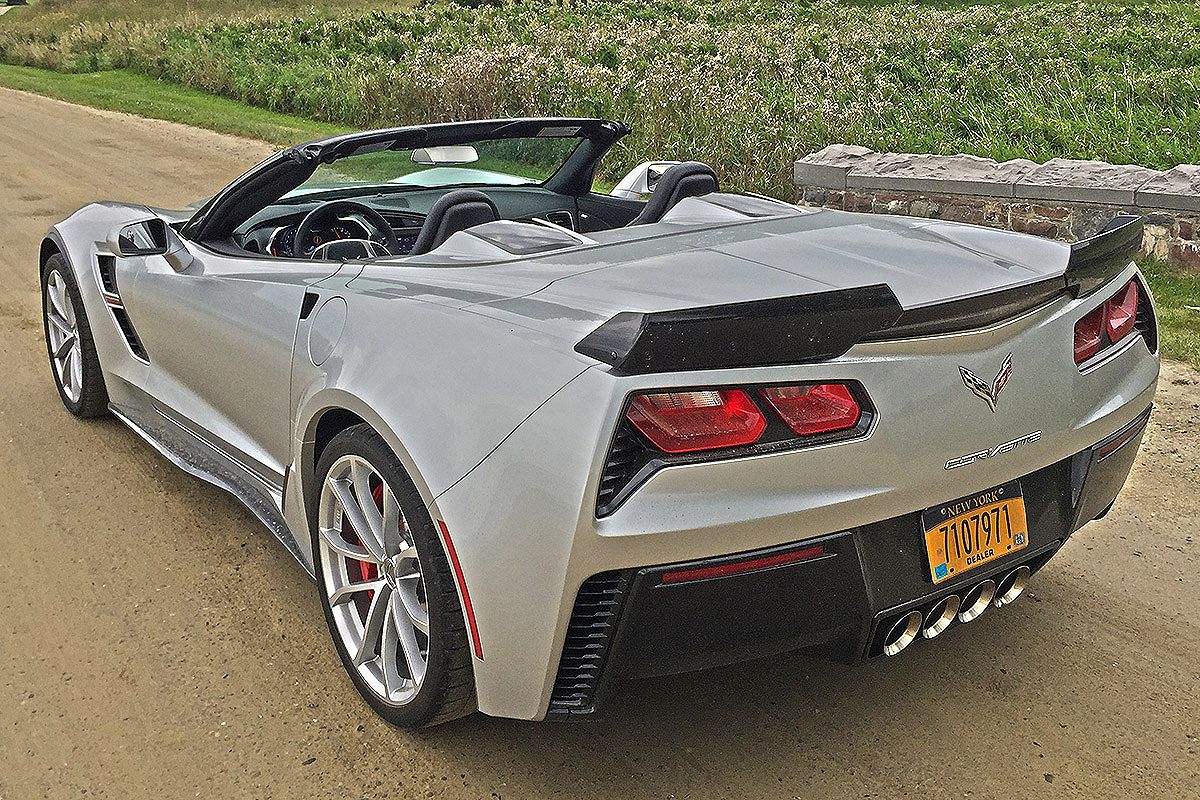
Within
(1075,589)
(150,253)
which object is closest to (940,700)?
(1075,589)

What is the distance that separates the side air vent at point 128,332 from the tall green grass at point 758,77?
5.96 metres

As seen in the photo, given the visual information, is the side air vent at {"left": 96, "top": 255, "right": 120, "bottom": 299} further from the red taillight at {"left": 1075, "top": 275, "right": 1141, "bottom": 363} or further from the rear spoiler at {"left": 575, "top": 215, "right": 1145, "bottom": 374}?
the red taillight at {"left": 1075, "top": 275, "right": 1141, "bottom": 363}

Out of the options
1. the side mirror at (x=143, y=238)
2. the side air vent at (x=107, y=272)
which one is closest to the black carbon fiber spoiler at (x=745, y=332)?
the side mirror at (x=143, y=238)

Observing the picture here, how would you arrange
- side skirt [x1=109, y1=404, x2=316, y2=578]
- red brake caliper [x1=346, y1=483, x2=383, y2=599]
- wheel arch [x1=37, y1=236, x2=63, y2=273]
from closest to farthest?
red brake caliper [x1=346, y1=483, x2=383, y2=599]
side skirt [x1=109, y1=404, x2=316, y2=578]
wheel arch [x1=37, y1=236, x2=63, y2=273]

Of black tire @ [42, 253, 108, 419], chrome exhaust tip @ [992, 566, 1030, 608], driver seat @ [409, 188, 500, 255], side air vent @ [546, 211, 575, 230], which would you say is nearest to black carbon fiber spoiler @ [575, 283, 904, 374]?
chrome exhaust tip @ [992, 566, 1030, 608]

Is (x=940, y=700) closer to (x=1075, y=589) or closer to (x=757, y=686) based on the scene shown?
(x=757, y=686)

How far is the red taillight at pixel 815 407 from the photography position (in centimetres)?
229

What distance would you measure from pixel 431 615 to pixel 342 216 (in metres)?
1.67

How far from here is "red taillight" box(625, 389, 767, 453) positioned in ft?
7.32

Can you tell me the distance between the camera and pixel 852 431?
7.66 ft

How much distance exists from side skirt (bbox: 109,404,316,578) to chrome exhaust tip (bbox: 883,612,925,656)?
159cm

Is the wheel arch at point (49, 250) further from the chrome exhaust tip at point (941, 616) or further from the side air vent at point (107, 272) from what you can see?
the chrome exhaust tip at point (941, 616)

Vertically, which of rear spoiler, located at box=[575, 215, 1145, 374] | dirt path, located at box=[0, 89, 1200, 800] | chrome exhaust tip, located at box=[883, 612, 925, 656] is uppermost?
rear spoiler, located at box=[575, 215, 1145, 374]

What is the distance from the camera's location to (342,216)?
12.3ft
